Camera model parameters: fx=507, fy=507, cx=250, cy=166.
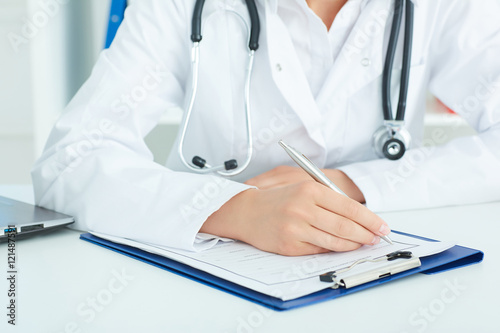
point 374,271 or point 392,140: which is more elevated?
point 392,140

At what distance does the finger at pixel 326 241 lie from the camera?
61 cm

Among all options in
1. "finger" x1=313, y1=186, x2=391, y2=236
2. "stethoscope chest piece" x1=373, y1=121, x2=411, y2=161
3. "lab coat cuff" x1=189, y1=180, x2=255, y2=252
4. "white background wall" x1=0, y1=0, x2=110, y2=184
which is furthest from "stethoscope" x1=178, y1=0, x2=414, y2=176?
"white background wall" x1=0, y1=0, x2=110, y2=184

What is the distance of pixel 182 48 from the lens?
1.08 meters

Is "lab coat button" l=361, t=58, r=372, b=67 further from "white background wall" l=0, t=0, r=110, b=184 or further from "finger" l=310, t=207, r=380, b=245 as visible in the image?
"white background wall" l=0, t=0, r=110, b=184

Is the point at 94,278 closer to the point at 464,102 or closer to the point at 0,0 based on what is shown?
the point at 464,102

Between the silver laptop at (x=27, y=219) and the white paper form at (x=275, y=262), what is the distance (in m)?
0.11

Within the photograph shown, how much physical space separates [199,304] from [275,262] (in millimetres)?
135

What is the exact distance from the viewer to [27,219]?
0.72 m

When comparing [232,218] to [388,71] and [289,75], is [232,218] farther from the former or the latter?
[388,71]

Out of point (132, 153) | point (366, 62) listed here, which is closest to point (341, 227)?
point (132, 153)

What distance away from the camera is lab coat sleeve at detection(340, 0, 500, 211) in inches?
35.8

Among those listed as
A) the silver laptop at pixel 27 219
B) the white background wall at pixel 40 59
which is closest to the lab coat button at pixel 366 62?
the silver laptop at pixel 27 219

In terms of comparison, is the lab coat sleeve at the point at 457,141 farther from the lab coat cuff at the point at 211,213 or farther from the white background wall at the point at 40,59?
the white background wall at the point at 40,59

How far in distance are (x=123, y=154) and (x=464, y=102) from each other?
0.75 m
